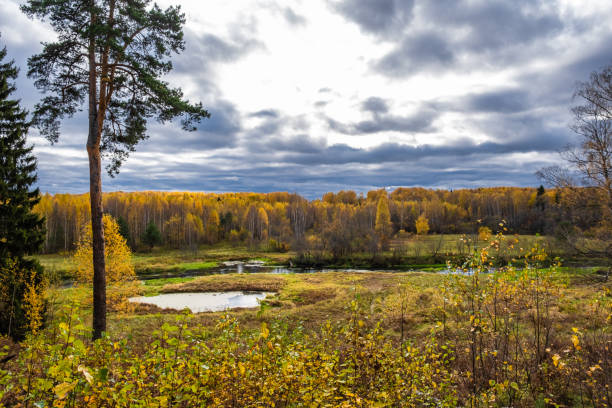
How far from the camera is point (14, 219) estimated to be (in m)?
14.8

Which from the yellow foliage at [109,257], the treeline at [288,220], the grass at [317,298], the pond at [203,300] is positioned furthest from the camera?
the treeline at [288,220]

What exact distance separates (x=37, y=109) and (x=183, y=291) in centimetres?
2791

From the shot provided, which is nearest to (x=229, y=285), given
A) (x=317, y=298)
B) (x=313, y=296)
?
(x=313, y=296)

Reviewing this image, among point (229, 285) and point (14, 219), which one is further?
point (229, 285)

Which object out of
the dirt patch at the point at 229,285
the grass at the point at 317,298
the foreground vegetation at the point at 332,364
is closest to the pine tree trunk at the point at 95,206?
the grass at the point at 317,298

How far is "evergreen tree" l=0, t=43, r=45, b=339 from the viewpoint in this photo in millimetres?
14461

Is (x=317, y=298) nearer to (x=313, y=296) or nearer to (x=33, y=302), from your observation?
(x=313, y=296)

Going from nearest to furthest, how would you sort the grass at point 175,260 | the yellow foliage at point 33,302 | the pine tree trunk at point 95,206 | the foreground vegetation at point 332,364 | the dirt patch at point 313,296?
the foreground vegetation at point 332,364, the pine tree trunk at point 95,206, the yellow foliage at point 33,302, the dirt patch at point 313,296, the grass at point 175,260

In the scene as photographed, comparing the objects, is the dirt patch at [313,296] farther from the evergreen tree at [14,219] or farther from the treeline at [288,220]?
the treeline at [288,220]

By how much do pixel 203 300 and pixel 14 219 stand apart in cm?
1797

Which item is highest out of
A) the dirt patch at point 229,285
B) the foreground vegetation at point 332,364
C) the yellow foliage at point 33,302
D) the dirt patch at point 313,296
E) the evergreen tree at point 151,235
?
the foreground vegetation at point 332,364

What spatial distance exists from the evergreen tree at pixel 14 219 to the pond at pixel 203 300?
12.5 m

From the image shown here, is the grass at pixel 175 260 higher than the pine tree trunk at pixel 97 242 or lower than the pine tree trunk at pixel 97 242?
lower

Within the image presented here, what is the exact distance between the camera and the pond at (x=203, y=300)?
27.4 m
